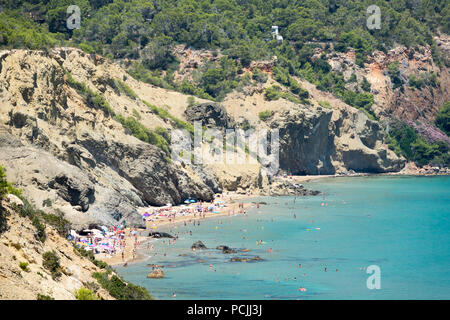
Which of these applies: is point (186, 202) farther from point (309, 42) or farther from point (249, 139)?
point (309, 42)

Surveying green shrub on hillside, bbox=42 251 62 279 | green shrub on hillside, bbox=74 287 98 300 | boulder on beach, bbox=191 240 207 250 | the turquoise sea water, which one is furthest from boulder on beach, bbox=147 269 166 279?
green shrub on hillside, bbox=74 287 98 300

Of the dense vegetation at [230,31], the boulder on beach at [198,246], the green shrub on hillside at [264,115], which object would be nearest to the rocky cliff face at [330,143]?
the green shrub on hillside at [264,115]

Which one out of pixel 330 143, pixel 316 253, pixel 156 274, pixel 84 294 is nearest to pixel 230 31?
pixel 330 143

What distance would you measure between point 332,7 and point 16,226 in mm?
142665

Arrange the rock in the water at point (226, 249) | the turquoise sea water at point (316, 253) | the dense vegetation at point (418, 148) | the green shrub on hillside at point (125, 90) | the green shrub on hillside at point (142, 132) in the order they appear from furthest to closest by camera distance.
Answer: the dense vegetation at point (418, 148)
the green shrub on hillside at point (125, 90)
the green shrub on hillside at point (142, 132)
the rock in the water at point (226, 249)
the turquoise sea water at point (316, 253)

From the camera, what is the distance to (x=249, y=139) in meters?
99.0

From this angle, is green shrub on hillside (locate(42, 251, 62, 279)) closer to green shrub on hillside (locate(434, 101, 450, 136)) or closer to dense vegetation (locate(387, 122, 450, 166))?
dense vegetation (locate(387, 122, 450, 166))

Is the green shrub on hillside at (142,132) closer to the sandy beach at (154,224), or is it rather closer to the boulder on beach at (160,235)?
the sandy beach at (154,224)

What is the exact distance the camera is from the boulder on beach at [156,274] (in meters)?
40.5

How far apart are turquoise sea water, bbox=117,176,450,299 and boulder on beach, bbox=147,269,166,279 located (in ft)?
1.29

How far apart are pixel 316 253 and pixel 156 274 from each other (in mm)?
13882

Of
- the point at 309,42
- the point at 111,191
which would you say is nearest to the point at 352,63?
the point at 309,42

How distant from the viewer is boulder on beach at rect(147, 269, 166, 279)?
133ft

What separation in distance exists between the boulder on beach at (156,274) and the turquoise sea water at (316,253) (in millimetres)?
392
